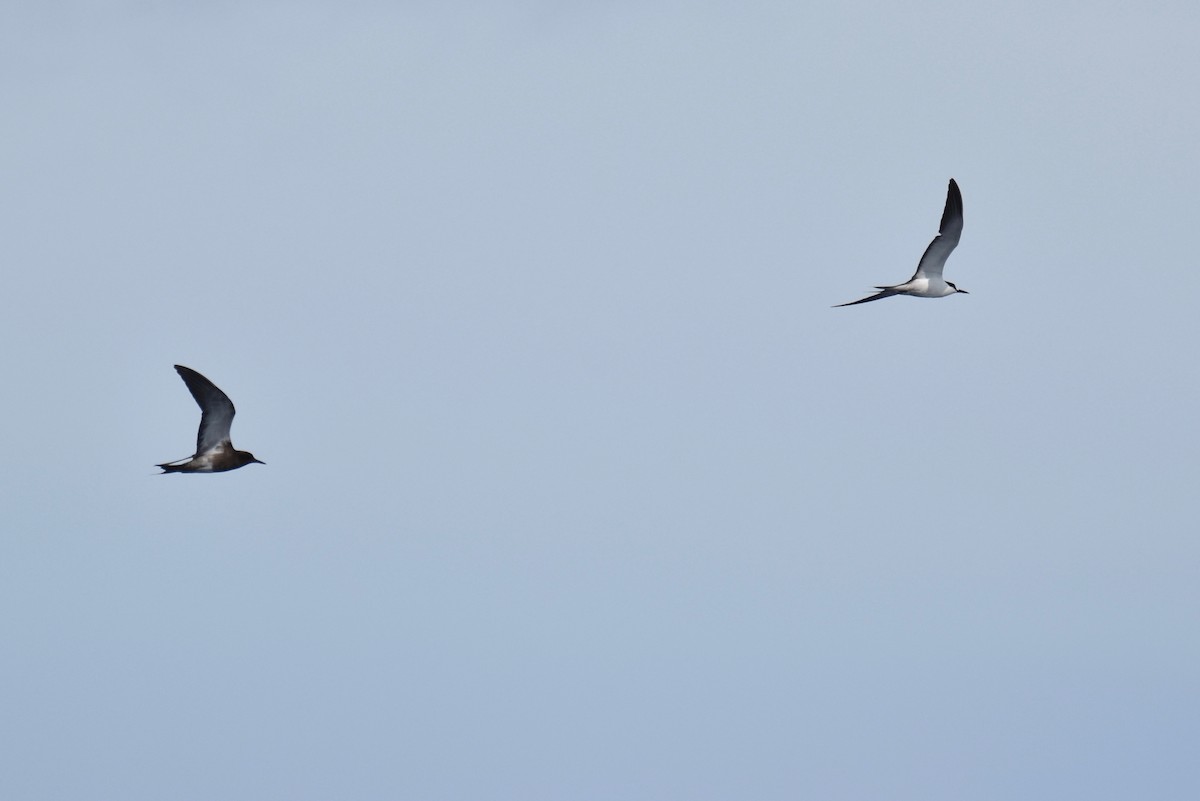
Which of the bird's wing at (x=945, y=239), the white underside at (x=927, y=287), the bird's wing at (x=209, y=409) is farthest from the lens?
the white underside at (x=927, y=287)

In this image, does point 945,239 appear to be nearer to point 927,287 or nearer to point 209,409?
point 927,287

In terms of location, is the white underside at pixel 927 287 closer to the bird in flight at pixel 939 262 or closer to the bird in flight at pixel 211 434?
the bird in flight at pixel 939 262

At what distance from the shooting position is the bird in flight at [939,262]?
3912 centimetres

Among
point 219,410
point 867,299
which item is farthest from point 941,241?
point 219,410

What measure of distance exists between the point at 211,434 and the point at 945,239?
766 inches

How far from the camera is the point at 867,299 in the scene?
37.4m

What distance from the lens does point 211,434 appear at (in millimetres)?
35531

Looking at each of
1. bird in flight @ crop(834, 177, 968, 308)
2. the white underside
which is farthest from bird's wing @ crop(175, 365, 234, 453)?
the white underside

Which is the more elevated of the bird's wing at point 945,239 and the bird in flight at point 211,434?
the bird's wing at point 945,239

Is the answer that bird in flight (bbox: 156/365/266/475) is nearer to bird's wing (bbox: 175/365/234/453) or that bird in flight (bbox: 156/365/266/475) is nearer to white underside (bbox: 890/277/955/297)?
bird's wing (bbox: 175/365/234/453)

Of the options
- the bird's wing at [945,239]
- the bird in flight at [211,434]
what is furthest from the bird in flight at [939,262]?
the bird in flight at [211,434]

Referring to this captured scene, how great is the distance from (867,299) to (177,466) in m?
17.2

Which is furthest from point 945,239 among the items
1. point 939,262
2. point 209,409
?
point 209,409

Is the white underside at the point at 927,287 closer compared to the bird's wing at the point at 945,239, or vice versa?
the bird's wing at the point at 945,239
